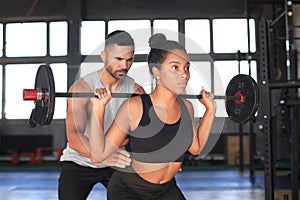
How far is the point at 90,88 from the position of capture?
6.18 feet

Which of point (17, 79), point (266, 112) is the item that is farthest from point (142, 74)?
point (17, 79)

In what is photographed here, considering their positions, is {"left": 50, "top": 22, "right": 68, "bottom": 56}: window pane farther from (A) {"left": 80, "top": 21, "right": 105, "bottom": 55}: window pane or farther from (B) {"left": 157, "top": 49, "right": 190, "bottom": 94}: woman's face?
(B) {"left": 157, "top": 49, "right": 190, "bottom": 94}: woman's face

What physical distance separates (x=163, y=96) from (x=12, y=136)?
7.09 metres

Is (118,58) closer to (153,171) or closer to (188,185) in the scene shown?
(153,171)

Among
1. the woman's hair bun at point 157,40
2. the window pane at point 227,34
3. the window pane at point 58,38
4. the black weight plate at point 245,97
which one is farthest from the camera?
the window pane at point 58,38

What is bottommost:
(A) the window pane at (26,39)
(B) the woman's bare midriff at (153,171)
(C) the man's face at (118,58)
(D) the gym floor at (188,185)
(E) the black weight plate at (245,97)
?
(D) the gym floor at (188,185)

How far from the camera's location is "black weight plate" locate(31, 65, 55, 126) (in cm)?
162

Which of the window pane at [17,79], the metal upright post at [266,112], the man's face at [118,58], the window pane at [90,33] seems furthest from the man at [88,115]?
the window pane at [17,79]

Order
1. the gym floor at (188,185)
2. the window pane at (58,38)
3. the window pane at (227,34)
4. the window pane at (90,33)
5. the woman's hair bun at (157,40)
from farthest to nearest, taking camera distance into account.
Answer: the window pane at (58,38)
the window pane at (227,34)
the window pane at (90,33)
the gym floor at (188,185)
the woman's hair bun at (157,40)

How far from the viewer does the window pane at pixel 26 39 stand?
8.02 meters

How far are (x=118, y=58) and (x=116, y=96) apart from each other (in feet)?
0.56

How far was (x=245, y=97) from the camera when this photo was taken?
1.94 m

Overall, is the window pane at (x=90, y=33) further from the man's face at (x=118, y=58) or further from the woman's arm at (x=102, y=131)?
the woman's arm at (x=102, y=131)

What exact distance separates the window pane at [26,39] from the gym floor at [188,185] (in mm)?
2215
